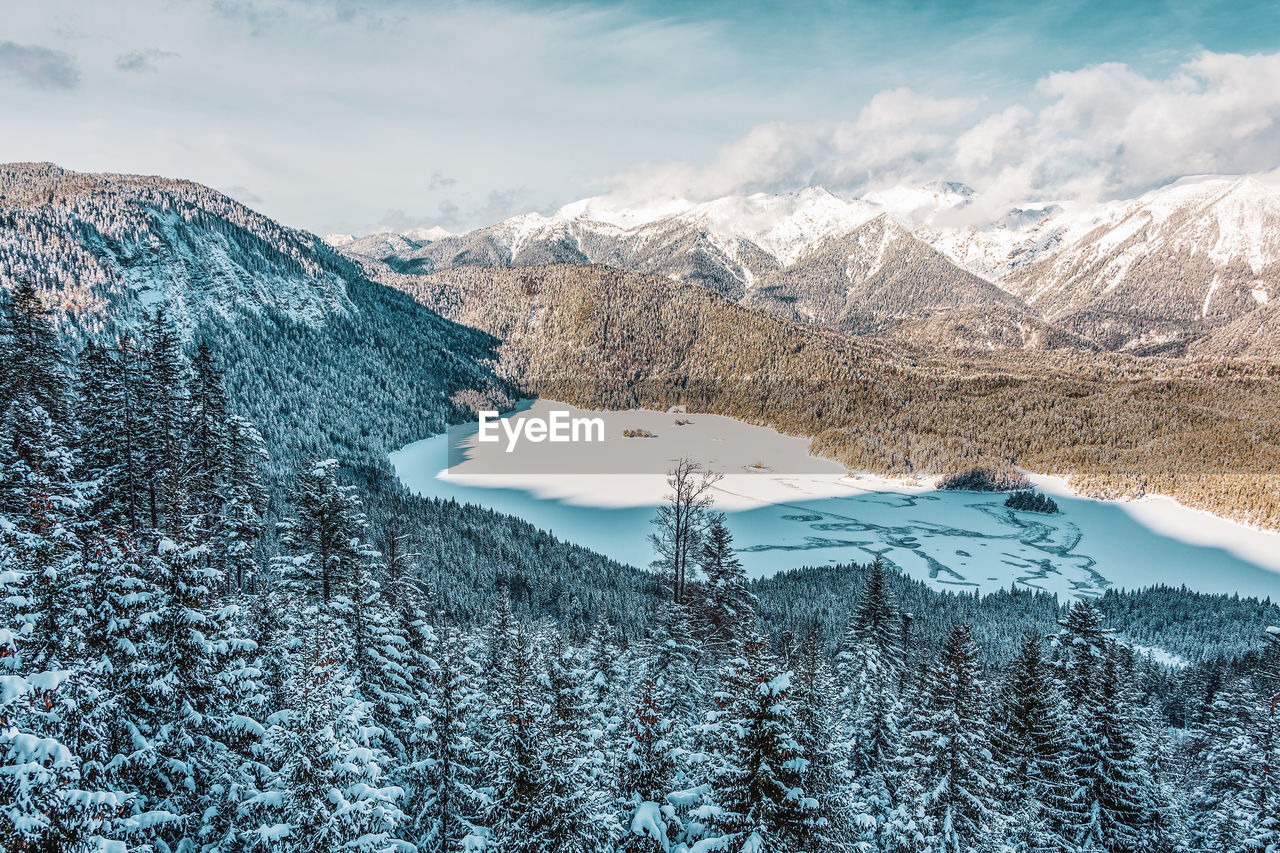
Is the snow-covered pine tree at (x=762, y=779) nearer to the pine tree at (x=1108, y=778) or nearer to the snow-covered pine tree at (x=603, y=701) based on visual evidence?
the snow-covered pine tree at (x=603, y=701)

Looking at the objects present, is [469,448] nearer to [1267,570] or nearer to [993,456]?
[993,456]

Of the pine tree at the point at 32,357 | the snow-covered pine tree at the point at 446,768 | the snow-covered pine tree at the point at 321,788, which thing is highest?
the pine tree at the point at 32,357

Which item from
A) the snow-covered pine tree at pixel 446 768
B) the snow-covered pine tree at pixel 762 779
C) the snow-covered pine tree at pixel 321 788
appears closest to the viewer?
the snow-covered pine tree at pixel 321 788

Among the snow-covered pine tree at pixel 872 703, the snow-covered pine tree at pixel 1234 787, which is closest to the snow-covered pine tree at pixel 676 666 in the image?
the snow-covered pine tree at pixel 872 703

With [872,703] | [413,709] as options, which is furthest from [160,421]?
[872,703]

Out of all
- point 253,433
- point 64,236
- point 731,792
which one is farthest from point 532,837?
point 64,236

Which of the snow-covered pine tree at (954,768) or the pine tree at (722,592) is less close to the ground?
the pine tree at (722,592)

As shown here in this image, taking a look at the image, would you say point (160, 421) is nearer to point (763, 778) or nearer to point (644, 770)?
point (644, 770)

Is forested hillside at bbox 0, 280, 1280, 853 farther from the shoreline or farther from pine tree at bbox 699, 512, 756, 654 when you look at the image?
the shoreline
